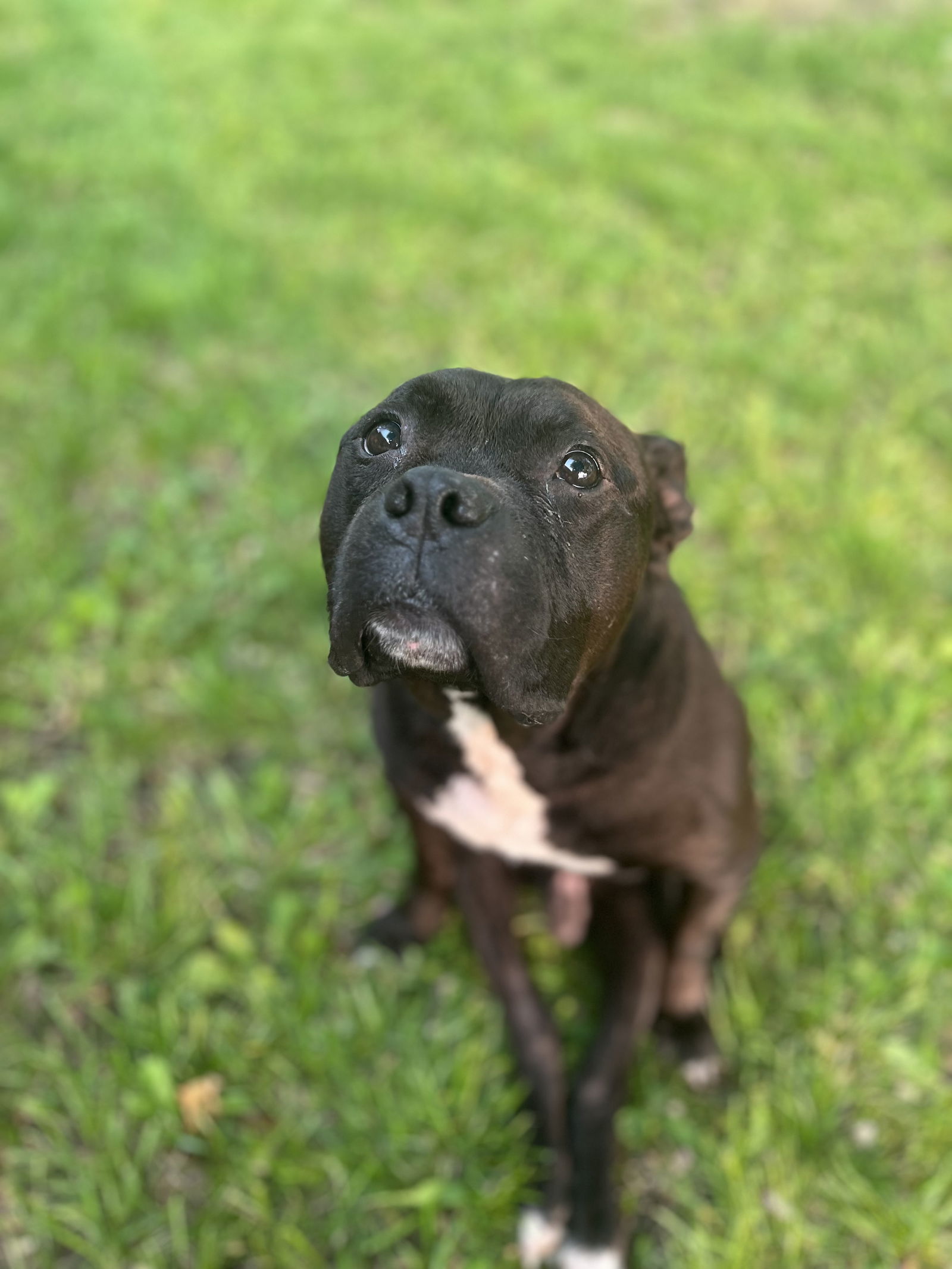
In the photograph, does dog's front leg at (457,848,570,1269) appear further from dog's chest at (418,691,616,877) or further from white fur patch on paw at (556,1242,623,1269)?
dog's chest at (418,691,616,877)

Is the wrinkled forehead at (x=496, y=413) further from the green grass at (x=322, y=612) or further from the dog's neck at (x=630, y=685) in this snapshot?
the green grass at (x=322, y=612)

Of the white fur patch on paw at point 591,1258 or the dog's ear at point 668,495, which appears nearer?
the dog's ear at point 668,495

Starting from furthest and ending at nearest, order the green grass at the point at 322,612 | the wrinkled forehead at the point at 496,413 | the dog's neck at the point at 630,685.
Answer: the green grass at the point at 322,612
the dog's neck at the point at 630,685
the wrinkled forehead at the point at 496,413

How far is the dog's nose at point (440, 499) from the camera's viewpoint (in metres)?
1.30

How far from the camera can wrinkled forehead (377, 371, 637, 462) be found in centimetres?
147

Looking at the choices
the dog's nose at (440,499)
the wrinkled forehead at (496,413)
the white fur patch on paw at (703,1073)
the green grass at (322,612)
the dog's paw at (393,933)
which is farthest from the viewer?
the dog's paw at (393,933)

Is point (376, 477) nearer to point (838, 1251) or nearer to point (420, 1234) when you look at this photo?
point (420, 1234)

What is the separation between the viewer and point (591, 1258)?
2035 millimetres

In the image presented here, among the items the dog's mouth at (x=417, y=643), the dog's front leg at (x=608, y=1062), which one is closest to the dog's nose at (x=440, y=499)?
the dog's mouth at (x=417, y=643)

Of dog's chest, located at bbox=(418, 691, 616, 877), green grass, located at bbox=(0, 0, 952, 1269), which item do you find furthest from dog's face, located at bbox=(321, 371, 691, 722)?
green grass, located at bbox=(0, 0, 952, 1269)

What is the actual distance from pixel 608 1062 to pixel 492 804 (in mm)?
674

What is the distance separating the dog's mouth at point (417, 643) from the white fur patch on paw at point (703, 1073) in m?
Result: 1.38

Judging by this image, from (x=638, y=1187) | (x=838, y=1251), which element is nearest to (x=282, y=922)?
(x=638, y=1187)

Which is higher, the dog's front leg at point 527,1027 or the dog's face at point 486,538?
the dog's face at point 486,538
